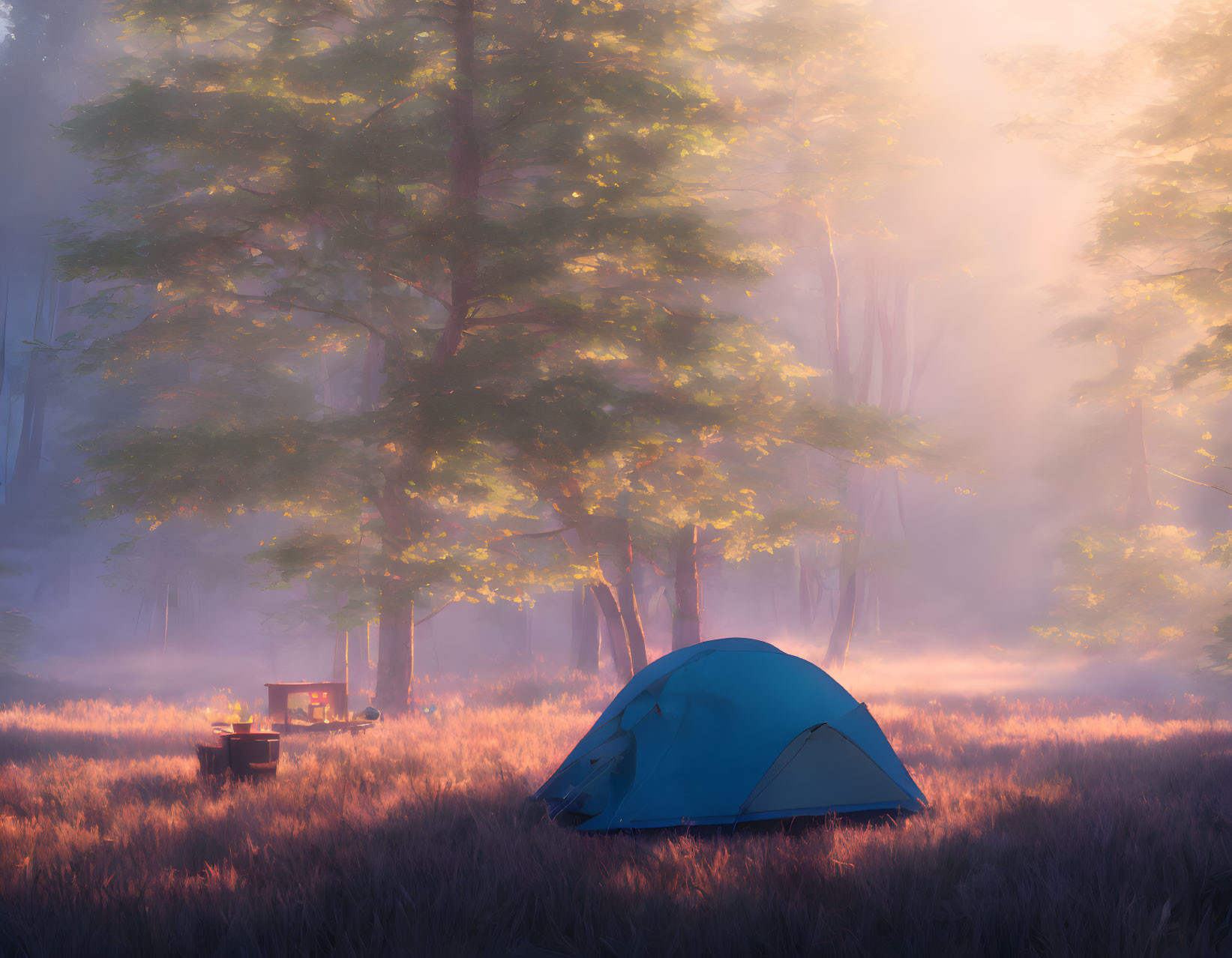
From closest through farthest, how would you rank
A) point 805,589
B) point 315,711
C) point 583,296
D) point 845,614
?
point 583,296
point 315,711
point 845,614
point 805,589

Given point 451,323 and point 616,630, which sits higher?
point 451,323

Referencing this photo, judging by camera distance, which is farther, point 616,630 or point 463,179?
point 616,630

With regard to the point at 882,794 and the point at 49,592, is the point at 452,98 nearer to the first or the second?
the point at 882,794

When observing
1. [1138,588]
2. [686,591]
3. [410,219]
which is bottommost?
[1138,588]

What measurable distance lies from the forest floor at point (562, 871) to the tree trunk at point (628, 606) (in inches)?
300

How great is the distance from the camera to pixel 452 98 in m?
13.1

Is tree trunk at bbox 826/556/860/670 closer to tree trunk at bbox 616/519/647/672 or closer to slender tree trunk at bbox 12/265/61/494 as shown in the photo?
tree trunk at bbox 616/519/647/672

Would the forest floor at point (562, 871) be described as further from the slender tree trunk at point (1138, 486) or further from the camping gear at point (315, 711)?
the slender tree trunk at point (1138, 486)

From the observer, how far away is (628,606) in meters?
17.6

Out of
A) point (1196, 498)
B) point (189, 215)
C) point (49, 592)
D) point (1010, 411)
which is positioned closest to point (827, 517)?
point (189, 215)

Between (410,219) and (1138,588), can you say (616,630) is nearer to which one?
(410,219)

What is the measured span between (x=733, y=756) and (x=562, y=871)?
2231mm

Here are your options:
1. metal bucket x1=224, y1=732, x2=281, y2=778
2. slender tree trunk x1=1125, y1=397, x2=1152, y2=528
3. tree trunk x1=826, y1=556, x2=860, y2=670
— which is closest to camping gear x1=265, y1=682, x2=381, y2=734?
metal bucket x1=224, y1=732, x2=281, y2=778

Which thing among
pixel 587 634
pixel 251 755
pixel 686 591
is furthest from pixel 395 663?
pixel 587 634
